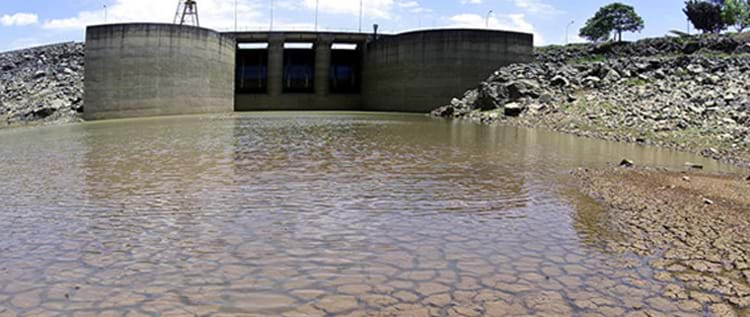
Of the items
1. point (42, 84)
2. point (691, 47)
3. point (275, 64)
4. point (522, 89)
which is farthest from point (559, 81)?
point (42, 84)

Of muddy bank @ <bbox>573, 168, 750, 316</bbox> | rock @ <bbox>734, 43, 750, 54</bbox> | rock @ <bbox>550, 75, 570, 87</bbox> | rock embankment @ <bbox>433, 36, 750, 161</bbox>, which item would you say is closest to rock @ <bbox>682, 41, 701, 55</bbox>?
rock embankment @ <bbox>433, 36, 750, 161</bbox>

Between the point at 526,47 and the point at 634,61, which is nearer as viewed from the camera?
the point at 634,61

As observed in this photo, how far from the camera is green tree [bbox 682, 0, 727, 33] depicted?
6450 centimetres

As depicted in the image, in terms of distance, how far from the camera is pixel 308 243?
21.4 ft

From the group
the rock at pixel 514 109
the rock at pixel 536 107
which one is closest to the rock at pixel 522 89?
the rock at pixel 514 109

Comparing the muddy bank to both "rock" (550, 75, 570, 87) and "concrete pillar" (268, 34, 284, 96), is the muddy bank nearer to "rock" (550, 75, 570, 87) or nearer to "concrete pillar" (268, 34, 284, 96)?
"rock" (550, 75, 570, 87)

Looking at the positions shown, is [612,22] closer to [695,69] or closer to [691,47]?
[691,47]

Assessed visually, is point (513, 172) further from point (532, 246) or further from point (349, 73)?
point (349, 73)

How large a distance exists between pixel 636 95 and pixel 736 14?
147 ft

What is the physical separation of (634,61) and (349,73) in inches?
895

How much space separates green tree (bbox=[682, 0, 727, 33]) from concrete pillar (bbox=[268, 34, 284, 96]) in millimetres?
47507

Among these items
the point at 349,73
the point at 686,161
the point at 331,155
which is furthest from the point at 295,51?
the point at 686,161

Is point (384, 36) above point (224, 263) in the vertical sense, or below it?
above

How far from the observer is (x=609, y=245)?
21.3ft
